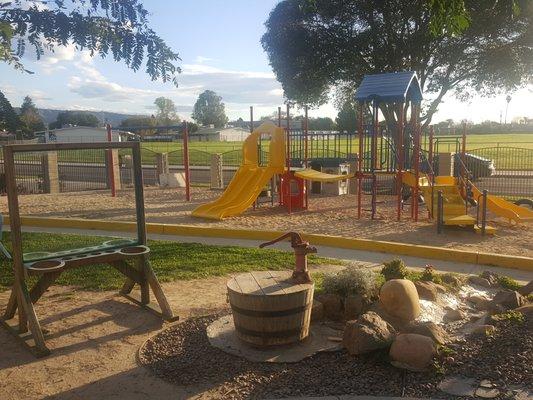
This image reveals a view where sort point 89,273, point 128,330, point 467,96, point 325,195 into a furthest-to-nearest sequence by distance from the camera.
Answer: point 467,96, point 325,195, point 89,273, point 128,330

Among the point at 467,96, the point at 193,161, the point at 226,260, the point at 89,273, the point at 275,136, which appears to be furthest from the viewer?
the point at 193,161

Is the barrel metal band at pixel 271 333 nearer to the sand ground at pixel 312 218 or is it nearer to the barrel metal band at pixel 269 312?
the barrel metal band at pixel 269 312

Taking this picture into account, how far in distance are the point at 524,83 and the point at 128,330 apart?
70.9ft

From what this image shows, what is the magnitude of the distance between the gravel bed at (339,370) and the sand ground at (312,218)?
427 centimetres

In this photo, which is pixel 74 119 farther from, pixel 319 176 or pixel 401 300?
pixel 401 300

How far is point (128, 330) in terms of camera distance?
16.0ft

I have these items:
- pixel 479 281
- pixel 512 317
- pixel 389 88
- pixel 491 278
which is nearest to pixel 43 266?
pixel 512 317

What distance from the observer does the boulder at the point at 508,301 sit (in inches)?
194

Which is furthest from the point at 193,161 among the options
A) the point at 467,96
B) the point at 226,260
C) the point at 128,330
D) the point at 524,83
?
the point at 128,330

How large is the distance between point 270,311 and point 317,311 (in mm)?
840

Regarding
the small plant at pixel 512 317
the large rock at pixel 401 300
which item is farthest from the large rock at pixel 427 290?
the small plant at pixel 512 317

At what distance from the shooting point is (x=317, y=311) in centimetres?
483

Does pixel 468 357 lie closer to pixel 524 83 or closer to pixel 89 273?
pixel 89 273

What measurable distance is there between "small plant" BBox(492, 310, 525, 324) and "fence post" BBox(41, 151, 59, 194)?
52.6 feet
